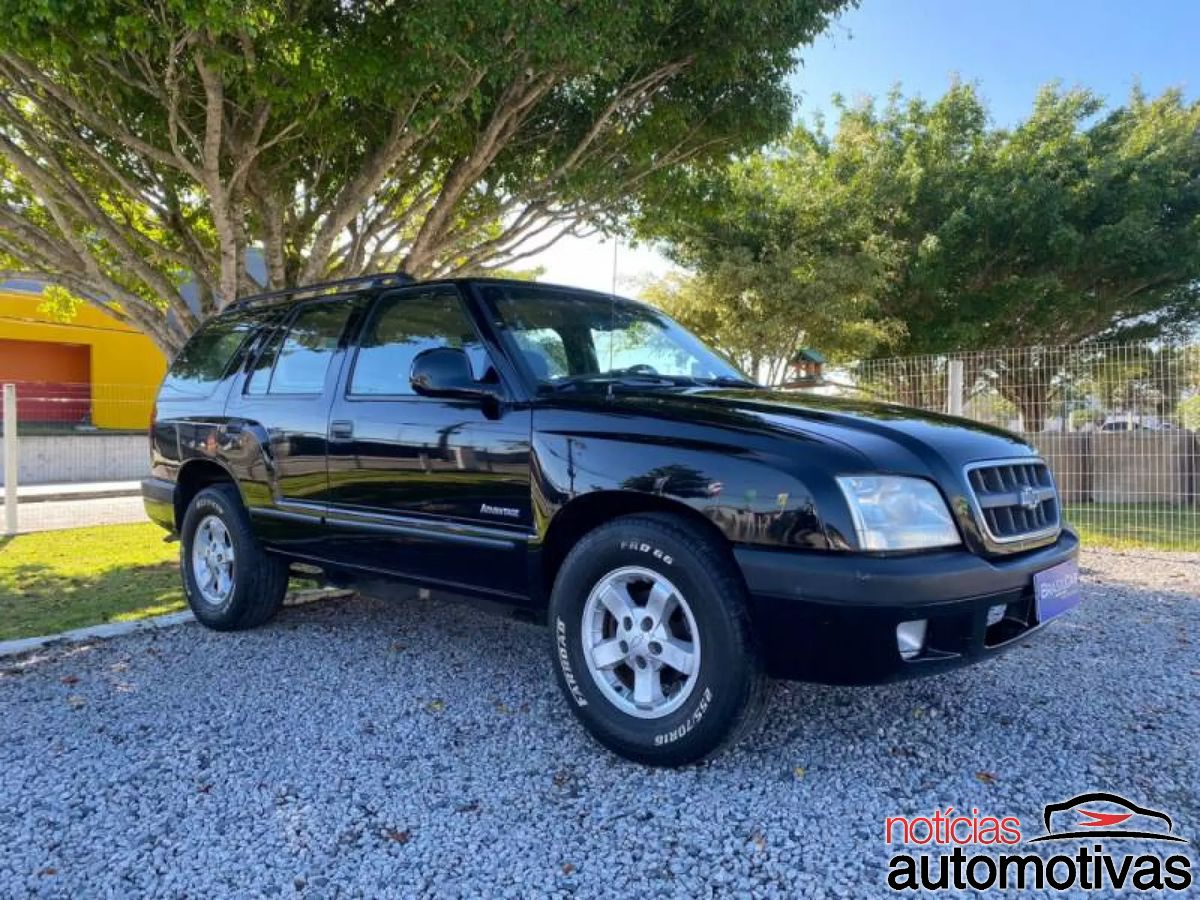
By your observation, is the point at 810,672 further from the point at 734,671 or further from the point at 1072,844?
the point at 1072,844

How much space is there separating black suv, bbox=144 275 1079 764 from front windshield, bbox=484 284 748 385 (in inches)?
0.6

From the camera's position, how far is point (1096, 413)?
8781 millimetres

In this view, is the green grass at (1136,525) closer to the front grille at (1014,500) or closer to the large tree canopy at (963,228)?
the front grille at (1014,500)

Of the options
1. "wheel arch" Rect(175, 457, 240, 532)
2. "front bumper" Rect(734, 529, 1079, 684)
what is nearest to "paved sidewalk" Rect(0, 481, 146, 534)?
"wheel arch" Rect(175, 457, 240, 532)

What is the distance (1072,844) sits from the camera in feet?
7.95

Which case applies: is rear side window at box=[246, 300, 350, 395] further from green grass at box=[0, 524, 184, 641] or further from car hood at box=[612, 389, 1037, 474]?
green grass at box=[0, 524, 184, 641]

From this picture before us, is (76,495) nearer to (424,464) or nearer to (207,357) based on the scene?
(207,357)

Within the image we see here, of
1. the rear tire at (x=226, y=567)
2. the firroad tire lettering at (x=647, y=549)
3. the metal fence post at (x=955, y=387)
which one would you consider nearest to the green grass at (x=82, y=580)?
the rear tire at (x=226, y=567)

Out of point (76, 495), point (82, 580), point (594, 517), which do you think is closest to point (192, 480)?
point (82, 580)

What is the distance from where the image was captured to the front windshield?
3.63 meters

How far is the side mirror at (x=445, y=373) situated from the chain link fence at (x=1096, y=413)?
19.3ft

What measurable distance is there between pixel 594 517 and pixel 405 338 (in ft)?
4.66

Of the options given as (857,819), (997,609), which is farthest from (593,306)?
(857,819)

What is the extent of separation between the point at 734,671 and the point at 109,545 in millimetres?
8583
